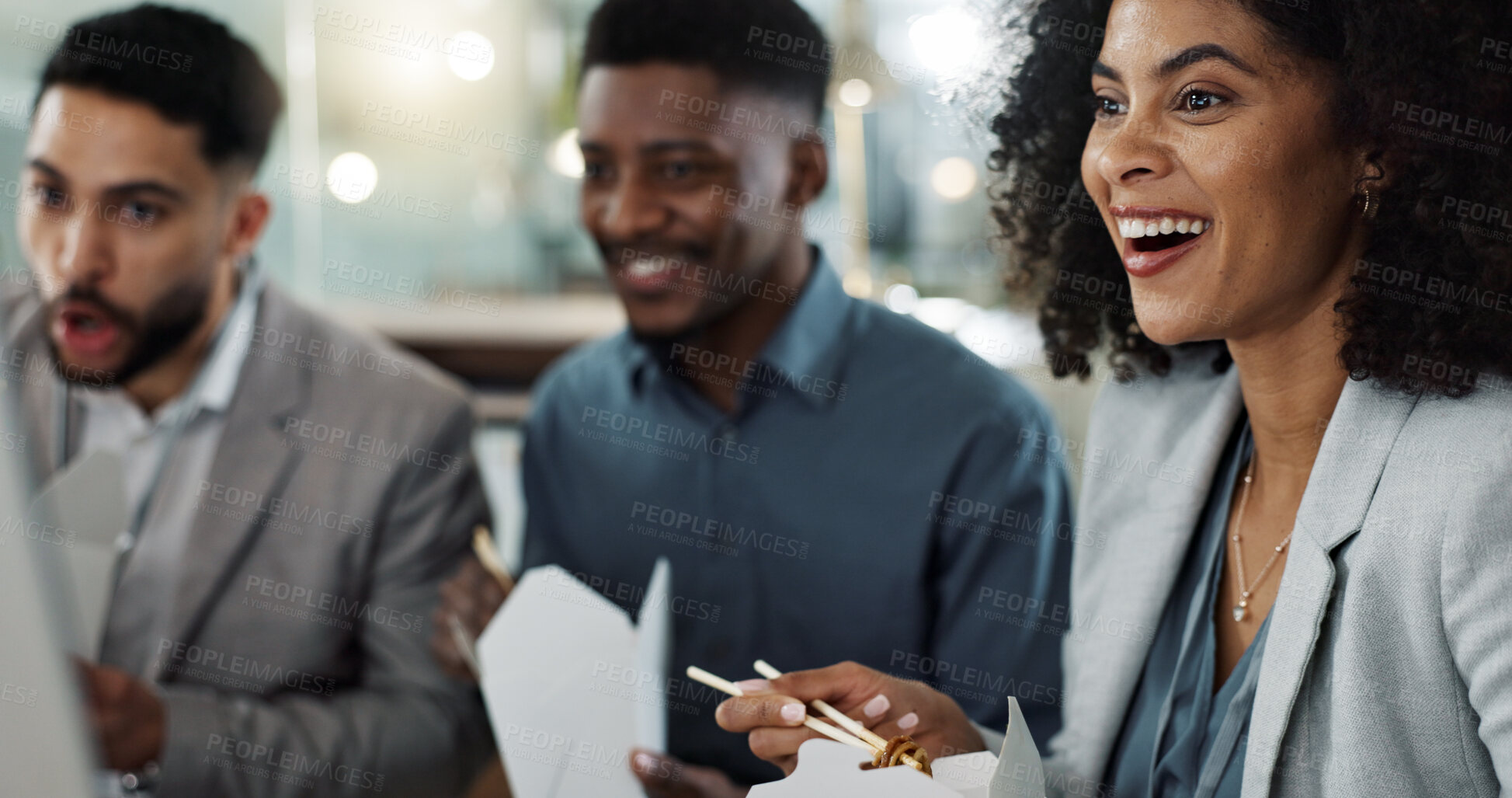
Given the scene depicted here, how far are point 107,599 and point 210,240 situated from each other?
44cm

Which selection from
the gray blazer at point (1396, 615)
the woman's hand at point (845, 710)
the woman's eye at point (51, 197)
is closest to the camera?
the gray blazer at point (1396, 615)

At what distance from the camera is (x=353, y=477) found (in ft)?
4.20

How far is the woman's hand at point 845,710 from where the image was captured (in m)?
0.70

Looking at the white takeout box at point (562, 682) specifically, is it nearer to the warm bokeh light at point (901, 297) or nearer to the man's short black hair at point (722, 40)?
the man's short black hair at point (722, 40)

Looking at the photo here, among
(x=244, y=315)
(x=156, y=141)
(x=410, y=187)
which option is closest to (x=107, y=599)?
(x=244, y=315)

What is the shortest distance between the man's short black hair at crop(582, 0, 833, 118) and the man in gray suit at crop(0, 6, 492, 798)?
1.57 feet

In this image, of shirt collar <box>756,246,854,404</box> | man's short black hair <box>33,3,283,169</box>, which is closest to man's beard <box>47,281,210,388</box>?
man's short black hair <box>33,3,283,169</box>

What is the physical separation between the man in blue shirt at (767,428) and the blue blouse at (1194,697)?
0.23 m

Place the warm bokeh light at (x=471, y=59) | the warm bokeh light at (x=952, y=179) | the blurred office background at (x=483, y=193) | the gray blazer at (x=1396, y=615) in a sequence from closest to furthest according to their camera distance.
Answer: the gray blazer at (x=1396, y=615), the blurred office background at (x=483, y=193), the warm bokeh light at (x=952, y=179), the warm bokeh light at (x=471, y=59)

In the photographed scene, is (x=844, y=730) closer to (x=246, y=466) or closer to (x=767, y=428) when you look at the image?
(x=767, y=428)

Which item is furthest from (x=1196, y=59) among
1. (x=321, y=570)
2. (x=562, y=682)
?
(x=321, y=570)

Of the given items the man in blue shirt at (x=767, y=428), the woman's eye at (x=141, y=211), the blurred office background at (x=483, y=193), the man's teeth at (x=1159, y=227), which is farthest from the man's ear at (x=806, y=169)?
the blurred office background at (x=483, y=193)

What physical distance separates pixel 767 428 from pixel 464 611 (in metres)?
0.41

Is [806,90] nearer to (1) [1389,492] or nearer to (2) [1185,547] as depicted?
(2) [1185,547]
